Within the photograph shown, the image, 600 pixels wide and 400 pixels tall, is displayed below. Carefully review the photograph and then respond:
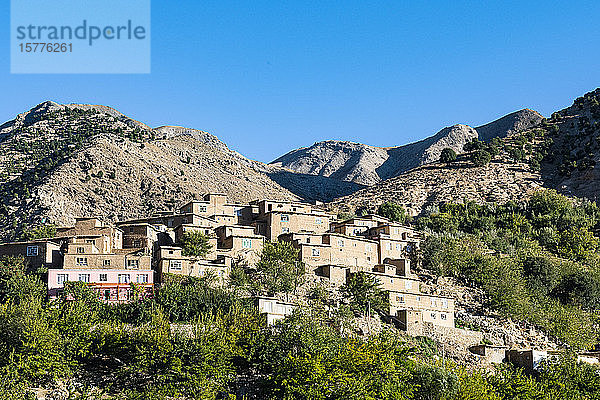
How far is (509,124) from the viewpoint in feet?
604

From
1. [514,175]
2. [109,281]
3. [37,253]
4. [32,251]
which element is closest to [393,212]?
[514,175]

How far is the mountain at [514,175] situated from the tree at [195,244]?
41.9m

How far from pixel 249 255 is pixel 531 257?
98.6 feet

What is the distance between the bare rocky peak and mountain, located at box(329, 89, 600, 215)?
41.8m

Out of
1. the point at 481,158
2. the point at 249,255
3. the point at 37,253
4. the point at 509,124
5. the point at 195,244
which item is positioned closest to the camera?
the point at 37,253

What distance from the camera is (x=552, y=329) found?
6338cm

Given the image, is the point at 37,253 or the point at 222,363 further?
the point at 37,253

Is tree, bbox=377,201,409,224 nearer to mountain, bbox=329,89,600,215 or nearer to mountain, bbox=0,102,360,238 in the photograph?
mountain, bbox=329,89,600,215

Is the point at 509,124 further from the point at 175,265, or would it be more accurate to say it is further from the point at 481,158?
the point at 175,265

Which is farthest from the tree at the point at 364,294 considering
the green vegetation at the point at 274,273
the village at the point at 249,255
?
the green vegetation at the point at 274,273

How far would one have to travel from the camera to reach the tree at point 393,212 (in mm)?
94312

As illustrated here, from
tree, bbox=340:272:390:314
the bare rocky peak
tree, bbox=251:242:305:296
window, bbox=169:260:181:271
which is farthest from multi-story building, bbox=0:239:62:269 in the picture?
the bare rocky peak

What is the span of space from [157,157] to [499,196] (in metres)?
53.0

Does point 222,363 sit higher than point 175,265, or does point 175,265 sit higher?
point 175,265
